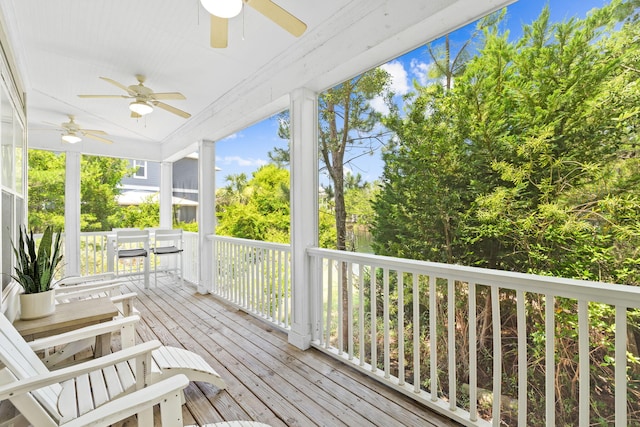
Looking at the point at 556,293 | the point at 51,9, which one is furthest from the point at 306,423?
the point at 51,9

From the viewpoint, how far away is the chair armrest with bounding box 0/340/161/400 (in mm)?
1085

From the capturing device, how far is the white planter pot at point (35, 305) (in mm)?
1865

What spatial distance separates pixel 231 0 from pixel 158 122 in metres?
4.05

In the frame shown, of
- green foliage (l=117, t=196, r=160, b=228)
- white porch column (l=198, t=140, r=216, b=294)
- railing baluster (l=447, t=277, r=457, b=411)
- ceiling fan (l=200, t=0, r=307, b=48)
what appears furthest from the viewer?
green foliage (l=117, t=196, r=160, b=228)

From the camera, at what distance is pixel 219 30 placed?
1848mm

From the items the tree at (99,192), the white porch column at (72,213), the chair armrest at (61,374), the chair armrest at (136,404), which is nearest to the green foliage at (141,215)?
the tree at (99,192)

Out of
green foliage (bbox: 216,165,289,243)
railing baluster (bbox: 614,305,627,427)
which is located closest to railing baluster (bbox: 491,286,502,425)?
railing baluster (bbox: 614,305,627,427)

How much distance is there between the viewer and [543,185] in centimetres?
165

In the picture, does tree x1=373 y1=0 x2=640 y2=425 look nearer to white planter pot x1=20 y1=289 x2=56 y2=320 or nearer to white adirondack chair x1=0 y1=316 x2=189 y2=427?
white adirondack chair x1=0 y1=316 x2=189 y2=427

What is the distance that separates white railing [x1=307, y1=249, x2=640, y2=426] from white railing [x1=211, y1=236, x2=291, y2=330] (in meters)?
Answer: 0.67

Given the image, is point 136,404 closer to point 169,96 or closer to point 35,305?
point 35,305

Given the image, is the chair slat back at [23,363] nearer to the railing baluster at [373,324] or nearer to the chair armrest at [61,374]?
the chair armrest at [61,374]

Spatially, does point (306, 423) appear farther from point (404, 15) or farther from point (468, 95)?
point (404, 15)

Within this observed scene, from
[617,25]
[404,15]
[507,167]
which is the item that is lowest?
[507,167]
